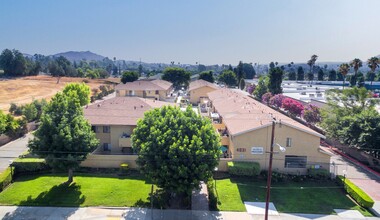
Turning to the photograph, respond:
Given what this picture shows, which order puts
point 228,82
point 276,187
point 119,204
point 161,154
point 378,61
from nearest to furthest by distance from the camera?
point 161,154, point 119,204, point 276,187, point 378,61, point 228,82

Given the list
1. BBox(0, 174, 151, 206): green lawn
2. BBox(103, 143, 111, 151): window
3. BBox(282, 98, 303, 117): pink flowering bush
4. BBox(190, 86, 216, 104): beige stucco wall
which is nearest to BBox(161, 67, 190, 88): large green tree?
BBox(190, 86, 216, 104): beige stucco wall

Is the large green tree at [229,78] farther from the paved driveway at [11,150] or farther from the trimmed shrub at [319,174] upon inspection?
the trimmed shrub at [319,174]

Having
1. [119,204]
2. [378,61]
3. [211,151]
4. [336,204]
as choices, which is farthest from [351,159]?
[378,61]

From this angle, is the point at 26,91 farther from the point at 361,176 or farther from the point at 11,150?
the point at 361,176

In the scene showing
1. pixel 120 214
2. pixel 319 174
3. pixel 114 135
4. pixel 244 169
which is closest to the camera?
pixel 120 214

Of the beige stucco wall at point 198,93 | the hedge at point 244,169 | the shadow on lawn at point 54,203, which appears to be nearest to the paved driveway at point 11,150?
the shadow on lawn at point 54,203

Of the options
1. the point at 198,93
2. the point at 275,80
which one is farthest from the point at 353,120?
the point at 198,93

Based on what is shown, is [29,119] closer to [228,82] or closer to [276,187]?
[276,187]
